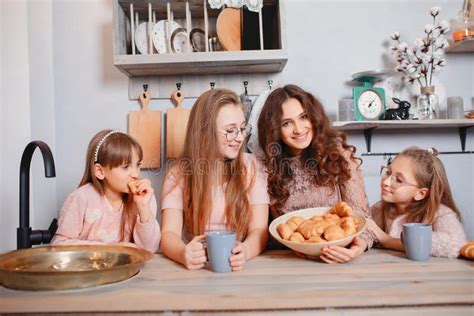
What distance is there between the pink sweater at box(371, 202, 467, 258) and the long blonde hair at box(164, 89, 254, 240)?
0.43 meters

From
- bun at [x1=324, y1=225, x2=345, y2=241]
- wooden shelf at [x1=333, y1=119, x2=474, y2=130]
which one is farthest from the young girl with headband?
wooden shelf at [x1=333, y1=119, x2=474, y2=130]

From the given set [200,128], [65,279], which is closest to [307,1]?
[200,128]

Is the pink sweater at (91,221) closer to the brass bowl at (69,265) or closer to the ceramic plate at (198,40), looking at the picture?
the brass bowl at (69,265)

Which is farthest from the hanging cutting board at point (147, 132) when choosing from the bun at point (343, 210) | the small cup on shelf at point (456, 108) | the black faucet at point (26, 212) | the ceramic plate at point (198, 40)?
the small cup on shelf at point (456, 108)

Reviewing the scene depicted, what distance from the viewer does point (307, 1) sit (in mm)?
2021

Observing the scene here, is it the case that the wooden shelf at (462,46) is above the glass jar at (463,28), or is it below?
below

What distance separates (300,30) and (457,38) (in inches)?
26.1

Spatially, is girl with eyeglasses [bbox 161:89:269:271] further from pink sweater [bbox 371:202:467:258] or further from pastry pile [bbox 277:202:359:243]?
pink sweater [bbox 371:202:467:258]

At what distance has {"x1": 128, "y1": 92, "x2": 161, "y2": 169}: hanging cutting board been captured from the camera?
6.49ft

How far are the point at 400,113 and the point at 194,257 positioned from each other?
124 cm

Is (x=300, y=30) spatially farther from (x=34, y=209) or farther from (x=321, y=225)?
(x=34, y=209)

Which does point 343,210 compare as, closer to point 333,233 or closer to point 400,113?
point 333,233

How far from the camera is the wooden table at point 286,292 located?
71 centimetres

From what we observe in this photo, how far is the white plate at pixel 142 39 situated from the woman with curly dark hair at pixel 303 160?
70cm
